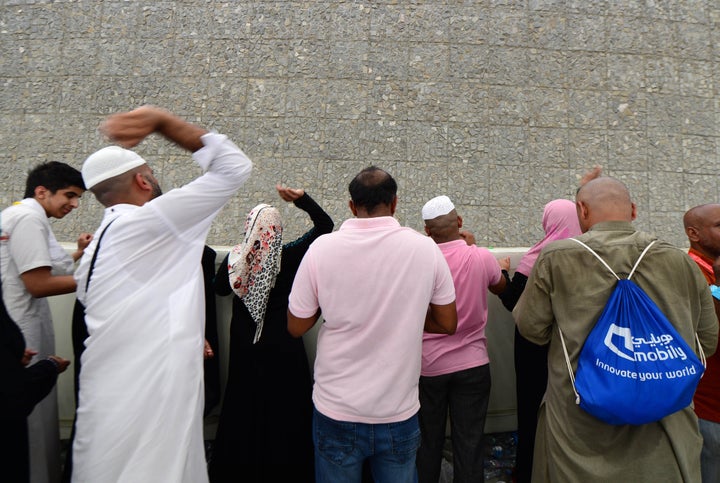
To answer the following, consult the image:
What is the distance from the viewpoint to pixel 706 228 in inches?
92.0

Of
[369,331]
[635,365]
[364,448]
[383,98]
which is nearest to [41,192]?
[369,331]

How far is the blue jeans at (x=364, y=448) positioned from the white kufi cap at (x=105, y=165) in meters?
1.26

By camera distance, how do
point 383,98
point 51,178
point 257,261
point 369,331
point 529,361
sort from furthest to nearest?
1. point 383,98
2. point 529,361
3. point 51,178
4. point 257,261
5. point 369,331

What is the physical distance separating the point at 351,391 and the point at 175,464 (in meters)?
0.67

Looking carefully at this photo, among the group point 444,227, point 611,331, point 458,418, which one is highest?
point 444,227

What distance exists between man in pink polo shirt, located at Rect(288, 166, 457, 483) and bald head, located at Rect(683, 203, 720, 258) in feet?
4.62

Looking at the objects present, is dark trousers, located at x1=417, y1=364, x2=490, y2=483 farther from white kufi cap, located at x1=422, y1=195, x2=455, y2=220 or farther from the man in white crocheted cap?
the man in white crocheted cap

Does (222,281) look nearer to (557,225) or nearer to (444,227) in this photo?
(444,227)

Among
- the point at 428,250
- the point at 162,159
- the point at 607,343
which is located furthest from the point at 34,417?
the point at 162,159

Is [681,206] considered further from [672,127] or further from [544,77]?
[544,77]

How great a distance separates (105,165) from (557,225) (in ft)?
7.57

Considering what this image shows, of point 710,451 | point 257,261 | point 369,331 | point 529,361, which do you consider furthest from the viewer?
point 529,361

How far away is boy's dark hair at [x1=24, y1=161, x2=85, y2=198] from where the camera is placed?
2422 mm

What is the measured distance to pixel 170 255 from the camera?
172 centimetres
